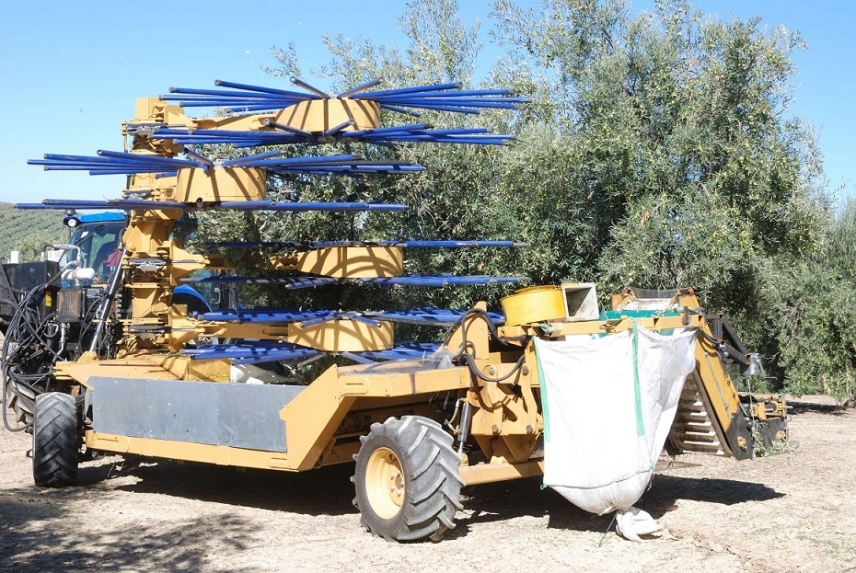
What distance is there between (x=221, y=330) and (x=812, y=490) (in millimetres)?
5562

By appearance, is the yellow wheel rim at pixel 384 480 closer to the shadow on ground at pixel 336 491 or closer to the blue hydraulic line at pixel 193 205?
the shadow on ground at pixel 336 491

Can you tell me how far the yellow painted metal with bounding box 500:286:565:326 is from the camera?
7566 mm

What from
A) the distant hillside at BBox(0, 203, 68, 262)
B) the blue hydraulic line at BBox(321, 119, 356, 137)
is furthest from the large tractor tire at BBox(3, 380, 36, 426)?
the distant hillside at BBox(0, 203, 68, 262)

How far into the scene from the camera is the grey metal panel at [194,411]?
25.9 feet

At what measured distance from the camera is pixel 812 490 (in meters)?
8.84

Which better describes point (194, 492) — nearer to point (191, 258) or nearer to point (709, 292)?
point (191, 258)

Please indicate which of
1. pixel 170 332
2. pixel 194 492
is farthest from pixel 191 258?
pixel 194 492

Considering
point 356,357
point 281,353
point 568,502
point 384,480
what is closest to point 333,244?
point 281,353

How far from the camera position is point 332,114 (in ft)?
28.6

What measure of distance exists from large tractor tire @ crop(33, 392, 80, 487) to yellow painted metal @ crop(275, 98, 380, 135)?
11.6 ft

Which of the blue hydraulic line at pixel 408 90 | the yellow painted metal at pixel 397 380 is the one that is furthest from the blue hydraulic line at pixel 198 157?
the yellow painted metal at pixel 397 380

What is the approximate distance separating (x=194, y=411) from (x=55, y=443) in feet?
6.05

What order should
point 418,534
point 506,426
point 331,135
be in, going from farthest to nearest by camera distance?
point 331,135 < point 506,426 < point 418,534

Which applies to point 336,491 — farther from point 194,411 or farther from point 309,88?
point 309,88
